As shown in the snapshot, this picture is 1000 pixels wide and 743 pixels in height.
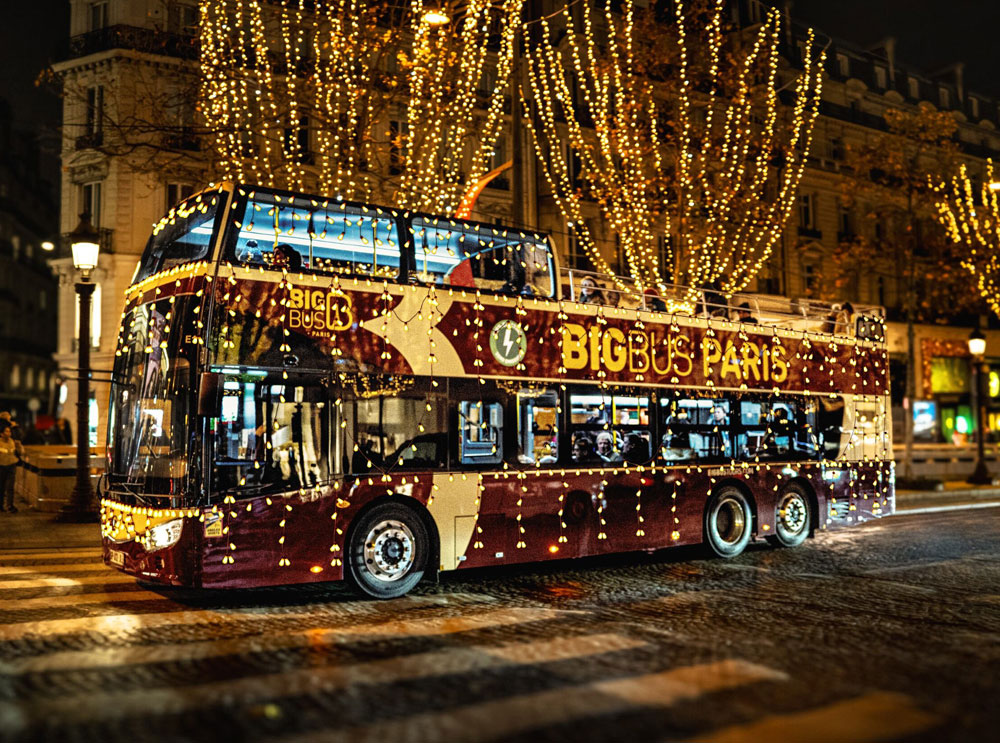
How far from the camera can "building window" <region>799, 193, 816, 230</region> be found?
1750 inches

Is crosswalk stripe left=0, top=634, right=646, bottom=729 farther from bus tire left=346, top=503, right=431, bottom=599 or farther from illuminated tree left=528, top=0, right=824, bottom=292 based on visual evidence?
illuminated tree left=528, top=0, right=824, bottom=292

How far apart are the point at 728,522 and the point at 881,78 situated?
42.4m

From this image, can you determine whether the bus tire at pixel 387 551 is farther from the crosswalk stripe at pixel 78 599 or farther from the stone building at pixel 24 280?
the stone building at pixel 24 280

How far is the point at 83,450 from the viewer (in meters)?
16.8

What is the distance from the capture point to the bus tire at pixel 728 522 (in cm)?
1330

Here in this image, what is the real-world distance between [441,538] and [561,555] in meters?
1.81

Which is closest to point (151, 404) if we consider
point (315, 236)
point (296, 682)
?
point (315, 236)

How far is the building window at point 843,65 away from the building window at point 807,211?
21.8 ft

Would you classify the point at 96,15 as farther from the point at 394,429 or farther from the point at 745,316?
the point at 394,429

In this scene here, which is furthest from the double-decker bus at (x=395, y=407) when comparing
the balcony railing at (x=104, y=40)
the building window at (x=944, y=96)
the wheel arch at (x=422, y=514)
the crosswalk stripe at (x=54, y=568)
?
the building window at (x=944, y=96)

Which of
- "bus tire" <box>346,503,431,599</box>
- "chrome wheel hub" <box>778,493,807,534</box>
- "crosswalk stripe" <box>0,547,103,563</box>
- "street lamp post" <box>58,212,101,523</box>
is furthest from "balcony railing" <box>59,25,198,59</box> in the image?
"bus tire" <box>346,503,431,599</box>

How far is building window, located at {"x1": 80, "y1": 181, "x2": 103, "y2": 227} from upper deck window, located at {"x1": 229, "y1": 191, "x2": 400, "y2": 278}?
87.3 ft

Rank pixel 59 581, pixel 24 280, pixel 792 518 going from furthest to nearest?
1. pixel 24 280
2. pixel 792 518
3. pixel 59 581

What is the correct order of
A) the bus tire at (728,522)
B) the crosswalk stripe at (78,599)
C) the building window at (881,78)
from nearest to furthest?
the crosswalk stripe at (78,599) → the bus tire at (728,522) → the building window at (881,78)
